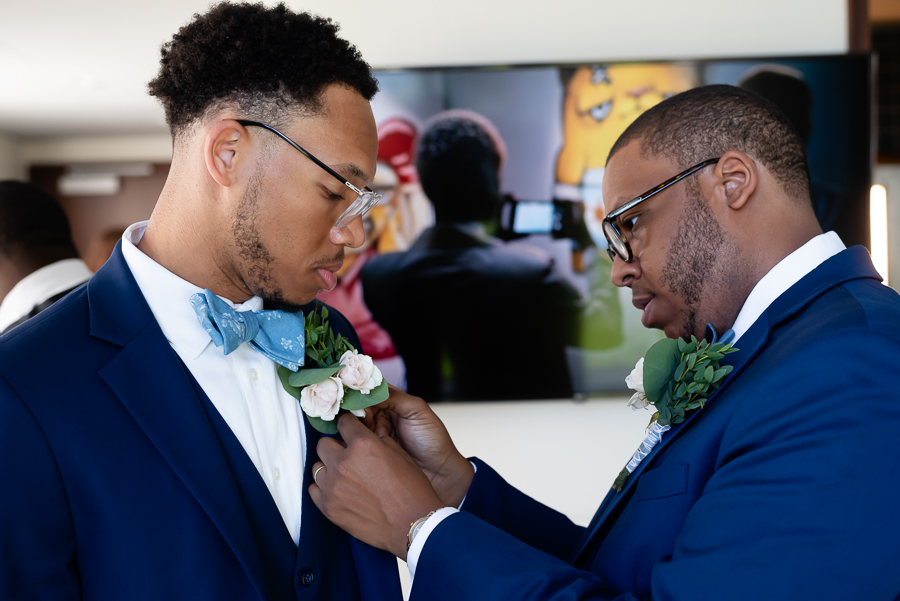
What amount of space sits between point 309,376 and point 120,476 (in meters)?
0.39

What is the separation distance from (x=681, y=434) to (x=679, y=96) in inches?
29.2

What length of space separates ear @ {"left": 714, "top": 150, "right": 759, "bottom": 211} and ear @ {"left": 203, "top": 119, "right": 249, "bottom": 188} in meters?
0.94

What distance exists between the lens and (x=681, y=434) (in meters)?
1.29

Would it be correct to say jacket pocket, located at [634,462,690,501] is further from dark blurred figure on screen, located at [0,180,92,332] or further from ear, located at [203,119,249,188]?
dark blurred figure on screen, located at [0,180,92,332]

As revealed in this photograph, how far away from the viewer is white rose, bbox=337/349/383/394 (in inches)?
52.6

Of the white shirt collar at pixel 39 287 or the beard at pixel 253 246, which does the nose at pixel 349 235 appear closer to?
the beard at pixel 253 246

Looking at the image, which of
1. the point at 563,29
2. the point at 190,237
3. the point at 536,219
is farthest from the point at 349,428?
the point at 563,29

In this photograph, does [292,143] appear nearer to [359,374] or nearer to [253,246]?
[253,246]

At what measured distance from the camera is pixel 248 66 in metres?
1.23

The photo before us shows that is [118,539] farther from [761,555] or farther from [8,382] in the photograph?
[761,555]

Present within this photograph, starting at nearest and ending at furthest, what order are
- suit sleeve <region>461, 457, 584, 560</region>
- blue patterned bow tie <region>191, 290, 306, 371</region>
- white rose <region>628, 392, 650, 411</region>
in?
blue patterned bow tie <region>191, 290, 306, 371</region> → white rose <region>628, 392, 650, 411</region> → suit sleeve <region>461, 457, 584, 560</region>

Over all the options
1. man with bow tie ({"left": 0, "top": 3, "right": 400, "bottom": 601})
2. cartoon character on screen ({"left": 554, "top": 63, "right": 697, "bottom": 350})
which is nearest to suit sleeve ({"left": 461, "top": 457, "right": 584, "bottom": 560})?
man with bow tie ({"left": 0, "top": 3, "right": 400, "bottom": 601})

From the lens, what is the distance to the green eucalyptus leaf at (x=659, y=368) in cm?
133

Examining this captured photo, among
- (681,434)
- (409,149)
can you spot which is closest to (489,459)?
(409,149)
